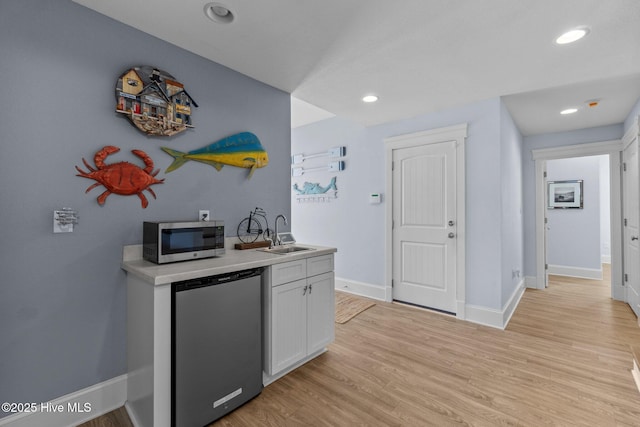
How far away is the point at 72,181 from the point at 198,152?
2.75 feet

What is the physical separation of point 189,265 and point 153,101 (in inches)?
47.3

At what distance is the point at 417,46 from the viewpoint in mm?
2230

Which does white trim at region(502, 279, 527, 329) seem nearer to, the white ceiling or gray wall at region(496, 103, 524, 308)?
gray wall at region(496, 103, 524, 308)

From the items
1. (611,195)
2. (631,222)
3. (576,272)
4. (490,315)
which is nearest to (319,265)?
(490,315)

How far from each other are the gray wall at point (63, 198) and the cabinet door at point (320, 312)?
1.23 meters

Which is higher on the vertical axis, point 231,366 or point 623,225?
point 623,225

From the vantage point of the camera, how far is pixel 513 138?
396 cm

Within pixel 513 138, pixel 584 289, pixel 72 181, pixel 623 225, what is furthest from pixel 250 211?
pixel 584 289

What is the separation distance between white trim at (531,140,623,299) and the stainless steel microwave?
16.6 feet

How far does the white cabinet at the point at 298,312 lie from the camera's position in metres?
2.11

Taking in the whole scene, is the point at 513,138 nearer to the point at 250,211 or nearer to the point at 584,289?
the point at 584,289

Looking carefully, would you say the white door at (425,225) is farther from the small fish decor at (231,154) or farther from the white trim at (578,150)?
the white trim at (578,150)

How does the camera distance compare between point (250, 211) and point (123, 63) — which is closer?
point (123, 63)

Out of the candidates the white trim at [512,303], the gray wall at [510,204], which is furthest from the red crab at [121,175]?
the white trim at [512,303]
